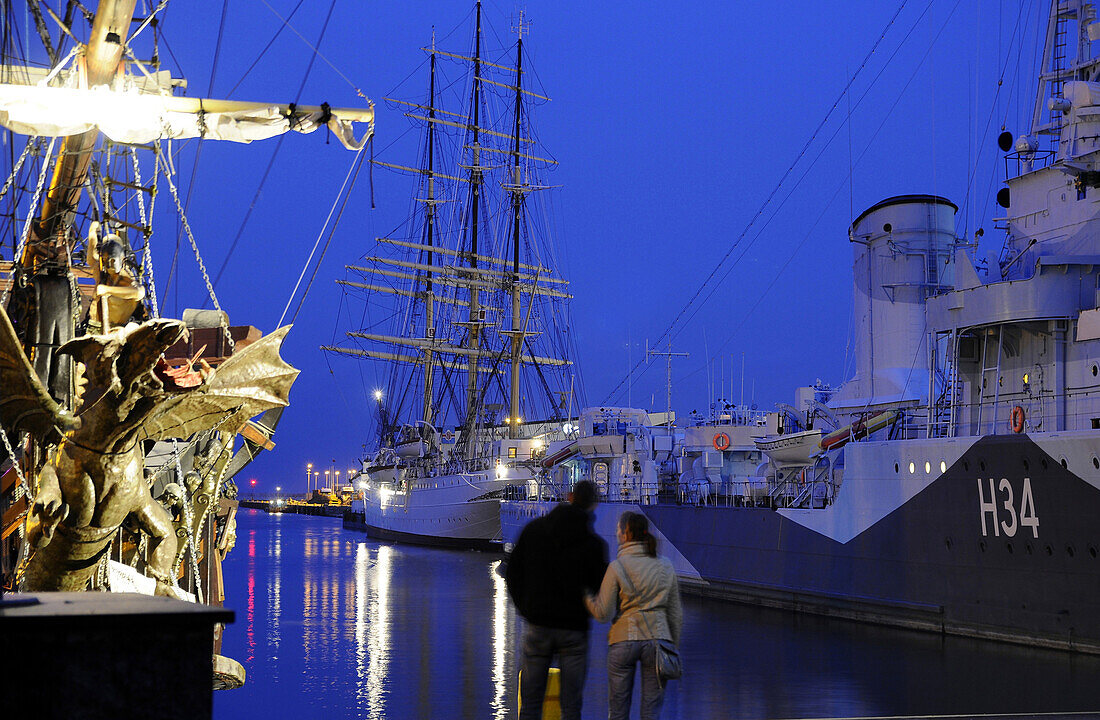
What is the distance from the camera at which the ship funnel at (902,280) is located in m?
24.5

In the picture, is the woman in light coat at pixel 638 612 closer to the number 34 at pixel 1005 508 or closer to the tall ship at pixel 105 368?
the tall ship at pixel 105 368

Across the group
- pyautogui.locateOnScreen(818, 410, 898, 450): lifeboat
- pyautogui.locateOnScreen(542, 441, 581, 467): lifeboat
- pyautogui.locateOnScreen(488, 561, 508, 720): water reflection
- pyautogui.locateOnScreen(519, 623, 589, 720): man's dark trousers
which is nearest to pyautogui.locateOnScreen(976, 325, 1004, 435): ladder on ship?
pyautogui.locateOnScreen(818, 410, 898, 450): lifeboat

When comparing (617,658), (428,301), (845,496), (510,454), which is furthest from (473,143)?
(617,658)

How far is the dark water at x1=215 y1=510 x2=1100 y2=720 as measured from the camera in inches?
551

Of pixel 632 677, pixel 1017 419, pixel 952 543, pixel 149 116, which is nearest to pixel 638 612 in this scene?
pixel 632 677

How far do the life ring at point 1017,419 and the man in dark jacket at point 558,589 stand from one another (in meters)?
13.8

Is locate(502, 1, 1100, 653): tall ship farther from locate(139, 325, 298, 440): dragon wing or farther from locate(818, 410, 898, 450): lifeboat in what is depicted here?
locate(139, 325, 298, 440): dragon wing

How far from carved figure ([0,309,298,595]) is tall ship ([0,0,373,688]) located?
12 mm

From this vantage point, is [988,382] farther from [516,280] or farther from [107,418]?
[516,280]

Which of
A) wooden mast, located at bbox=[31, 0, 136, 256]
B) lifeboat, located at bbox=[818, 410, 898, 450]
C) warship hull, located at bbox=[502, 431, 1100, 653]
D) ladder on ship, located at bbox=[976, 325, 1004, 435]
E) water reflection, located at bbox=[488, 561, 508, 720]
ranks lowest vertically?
water reflection, located at bbox=[488, 561, 508, 720]

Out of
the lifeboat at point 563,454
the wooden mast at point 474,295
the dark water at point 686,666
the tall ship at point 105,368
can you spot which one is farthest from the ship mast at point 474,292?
the tall ship at point 105,368

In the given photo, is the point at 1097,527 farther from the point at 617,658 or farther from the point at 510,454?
Answer: the point at 510,454

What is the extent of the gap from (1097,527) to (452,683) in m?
9.82

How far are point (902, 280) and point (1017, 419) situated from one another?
23.8 ft
